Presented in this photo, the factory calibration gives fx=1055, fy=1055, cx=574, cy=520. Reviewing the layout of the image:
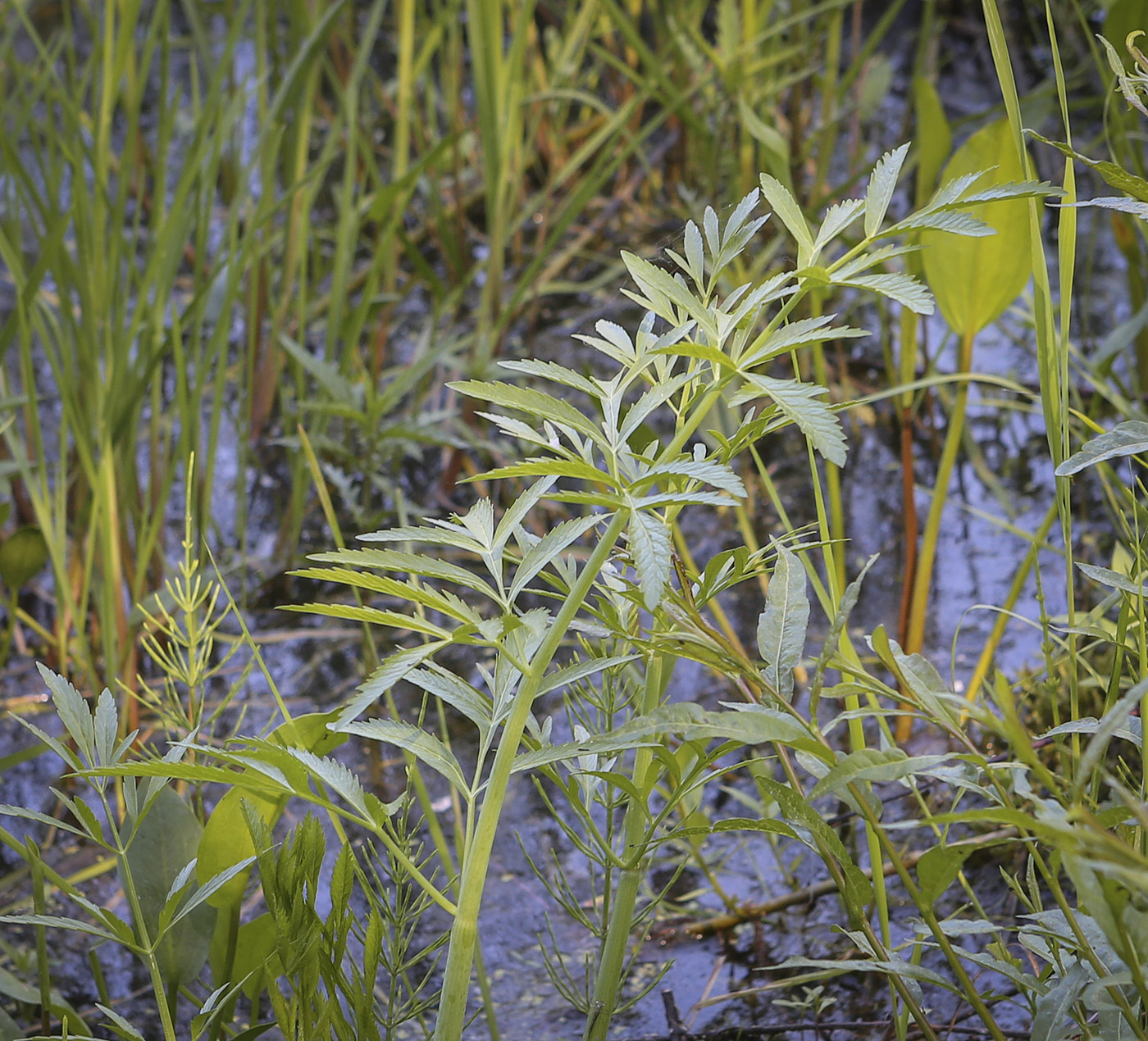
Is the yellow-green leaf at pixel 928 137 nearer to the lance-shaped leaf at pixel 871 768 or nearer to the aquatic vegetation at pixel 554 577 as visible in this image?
the aquatic vegetation at pixel 554 577

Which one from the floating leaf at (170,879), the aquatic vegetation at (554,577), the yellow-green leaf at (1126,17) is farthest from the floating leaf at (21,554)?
the yellow-green leaf at (1126,17)

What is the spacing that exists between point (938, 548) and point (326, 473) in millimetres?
881

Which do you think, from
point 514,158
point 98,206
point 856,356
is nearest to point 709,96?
point 514,158

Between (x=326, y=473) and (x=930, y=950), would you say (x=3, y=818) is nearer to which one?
(x=326, y=473)

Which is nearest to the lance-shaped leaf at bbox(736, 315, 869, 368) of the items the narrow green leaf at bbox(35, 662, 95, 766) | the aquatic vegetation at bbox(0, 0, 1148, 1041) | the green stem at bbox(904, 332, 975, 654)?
the aquatic vegetation at bbox(0, 0, 1148, 1041)

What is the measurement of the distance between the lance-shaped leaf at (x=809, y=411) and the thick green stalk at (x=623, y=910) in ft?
0.68

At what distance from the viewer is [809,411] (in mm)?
515

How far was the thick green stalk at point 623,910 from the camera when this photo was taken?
0.67 m

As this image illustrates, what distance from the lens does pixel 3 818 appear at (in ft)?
3.83

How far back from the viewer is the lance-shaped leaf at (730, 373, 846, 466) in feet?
1.59

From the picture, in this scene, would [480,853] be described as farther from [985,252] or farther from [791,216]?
[985,252]

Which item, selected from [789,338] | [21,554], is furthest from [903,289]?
[21,554]

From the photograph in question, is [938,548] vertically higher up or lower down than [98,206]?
lower down

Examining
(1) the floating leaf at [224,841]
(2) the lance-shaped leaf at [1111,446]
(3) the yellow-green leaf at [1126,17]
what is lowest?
(1) the floating leaf at [224,841]
